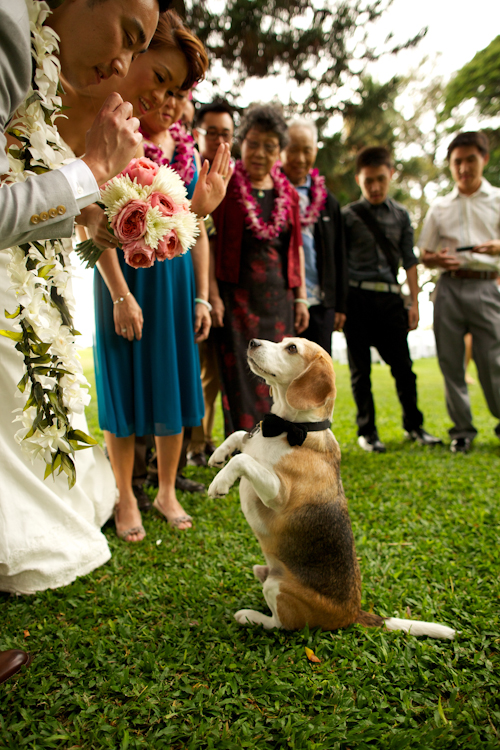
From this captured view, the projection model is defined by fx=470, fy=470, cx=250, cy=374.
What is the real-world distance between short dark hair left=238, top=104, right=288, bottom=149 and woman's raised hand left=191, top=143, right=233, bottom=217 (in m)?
1.48

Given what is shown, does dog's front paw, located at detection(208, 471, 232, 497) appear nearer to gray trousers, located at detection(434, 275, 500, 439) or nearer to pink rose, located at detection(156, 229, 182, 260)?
pink rose, located at detection(156, 229, 182, 260)

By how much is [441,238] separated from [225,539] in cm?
415

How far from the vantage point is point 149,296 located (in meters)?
2.96

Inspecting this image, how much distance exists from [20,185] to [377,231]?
4.29 m

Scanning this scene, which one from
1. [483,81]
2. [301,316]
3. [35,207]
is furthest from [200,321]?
[483,81]

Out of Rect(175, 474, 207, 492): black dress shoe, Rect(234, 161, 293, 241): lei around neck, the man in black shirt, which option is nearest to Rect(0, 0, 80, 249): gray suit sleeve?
Rect(234, 161, 293, 241): lei around neck

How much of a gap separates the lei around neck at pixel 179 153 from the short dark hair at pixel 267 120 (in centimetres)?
65

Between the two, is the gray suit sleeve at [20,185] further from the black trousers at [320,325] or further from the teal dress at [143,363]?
the black trousers at [320,325]

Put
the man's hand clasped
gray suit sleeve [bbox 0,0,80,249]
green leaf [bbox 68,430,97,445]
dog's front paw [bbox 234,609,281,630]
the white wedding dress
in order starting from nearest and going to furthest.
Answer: gray suit sleeve [bbox 0,0,80,249] → the man's hand clasped → green leaf [bbox 68,430,97,445] → dog's front paw [bbox 234,609,281,630] → the white wedding dress

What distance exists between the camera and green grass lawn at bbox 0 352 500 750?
5.07 feet

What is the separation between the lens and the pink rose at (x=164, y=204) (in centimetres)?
188

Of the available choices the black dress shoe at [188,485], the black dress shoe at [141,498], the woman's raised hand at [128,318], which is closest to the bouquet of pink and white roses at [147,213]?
the woman's raised hand at [128,318]

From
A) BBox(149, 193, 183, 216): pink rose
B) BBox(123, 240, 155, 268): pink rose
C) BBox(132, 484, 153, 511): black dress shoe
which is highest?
BBox(149, 193, 183, 216): pink rose

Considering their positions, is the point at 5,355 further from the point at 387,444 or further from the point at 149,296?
the point at 387,444
